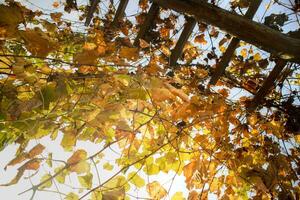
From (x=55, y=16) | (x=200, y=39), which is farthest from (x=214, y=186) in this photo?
(x=55, y=16)

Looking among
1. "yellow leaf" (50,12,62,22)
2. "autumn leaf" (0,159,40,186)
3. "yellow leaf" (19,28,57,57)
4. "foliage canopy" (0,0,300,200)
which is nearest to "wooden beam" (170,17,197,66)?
"foliage canopy" (0,0,300,200)

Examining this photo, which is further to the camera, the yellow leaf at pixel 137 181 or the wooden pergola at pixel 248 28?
the yellow leaf at pixel 137 181

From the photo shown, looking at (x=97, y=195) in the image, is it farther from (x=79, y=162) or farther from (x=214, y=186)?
(x=214, y=186)

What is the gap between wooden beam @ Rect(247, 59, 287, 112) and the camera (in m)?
2.23

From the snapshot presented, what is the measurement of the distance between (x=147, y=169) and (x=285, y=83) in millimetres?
1666

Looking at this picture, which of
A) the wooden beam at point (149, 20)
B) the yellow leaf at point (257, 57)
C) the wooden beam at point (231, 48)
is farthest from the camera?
the yellow leaf at point (257, 57)

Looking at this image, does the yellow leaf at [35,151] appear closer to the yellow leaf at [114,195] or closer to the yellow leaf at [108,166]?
the yellow leaf at [114,195]

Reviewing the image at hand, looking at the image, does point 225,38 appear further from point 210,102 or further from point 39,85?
point 39,85

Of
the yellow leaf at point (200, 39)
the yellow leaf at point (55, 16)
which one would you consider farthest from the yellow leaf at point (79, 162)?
the yellow leaf at point (55, 16)

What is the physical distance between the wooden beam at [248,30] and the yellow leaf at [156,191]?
1234 mm

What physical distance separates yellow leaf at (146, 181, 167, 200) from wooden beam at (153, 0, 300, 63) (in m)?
1.23

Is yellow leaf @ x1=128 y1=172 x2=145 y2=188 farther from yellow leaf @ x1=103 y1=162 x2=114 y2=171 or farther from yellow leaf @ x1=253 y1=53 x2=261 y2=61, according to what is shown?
yellow leaf @ x1=253 y1=53 x2=261 y2=61

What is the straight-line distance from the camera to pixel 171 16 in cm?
329

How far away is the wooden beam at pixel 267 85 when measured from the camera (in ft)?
7.32
